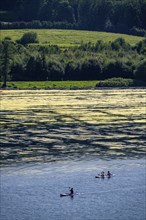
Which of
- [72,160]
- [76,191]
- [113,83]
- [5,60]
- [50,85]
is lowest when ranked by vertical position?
[76,191]

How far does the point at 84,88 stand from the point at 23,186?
113 meters

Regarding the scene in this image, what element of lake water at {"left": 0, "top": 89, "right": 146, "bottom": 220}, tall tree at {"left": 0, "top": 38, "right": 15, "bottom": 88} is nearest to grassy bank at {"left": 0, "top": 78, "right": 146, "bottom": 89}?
tall tree at {"left": 0, "top": 38, "right": 15, "bottom": 88}

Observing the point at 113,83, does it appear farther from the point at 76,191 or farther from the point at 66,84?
the point at 76,191

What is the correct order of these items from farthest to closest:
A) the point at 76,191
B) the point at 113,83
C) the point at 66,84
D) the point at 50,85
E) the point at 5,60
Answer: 1. the point at 113,83
2. the point at 66,84
3. the point at 5,60
4. the point at 50,85
5. the point at 76,191

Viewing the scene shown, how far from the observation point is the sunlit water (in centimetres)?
6750

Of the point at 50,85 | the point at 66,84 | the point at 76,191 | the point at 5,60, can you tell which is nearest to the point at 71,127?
the point at 76,191

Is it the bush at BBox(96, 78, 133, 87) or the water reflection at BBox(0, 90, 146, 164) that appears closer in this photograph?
the water reflection at BBox(0, 90, 146, 164)

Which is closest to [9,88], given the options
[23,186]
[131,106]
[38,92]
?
[38,92]

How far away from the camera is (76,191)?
7519 cm

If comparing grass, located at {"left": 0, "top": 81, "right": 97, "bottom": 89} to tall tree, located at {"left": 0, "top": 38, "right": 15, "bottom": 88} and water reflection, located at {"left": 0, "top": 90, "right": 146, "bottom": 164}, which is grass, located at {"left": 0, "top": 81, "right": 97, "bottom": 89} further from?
water reflection, located at {"left": 0, "top": 90, "right": 146, "bottom": 164}

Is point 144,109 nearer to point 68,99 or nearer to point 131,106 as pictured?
point 131,106

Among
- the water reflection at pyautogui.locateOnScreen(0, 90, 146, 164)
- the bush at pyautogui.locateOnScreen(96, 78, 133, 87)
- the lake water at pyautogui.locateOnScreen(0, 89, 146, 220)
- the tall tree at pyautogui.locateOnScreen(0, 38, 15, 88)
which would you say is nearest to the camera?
the lake water at pyautogui.locateOnScreen(0, 89, 146, 220)

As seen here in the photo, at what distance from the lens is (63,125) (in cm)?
11562

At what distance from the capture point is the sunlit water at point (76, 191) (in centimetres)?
6750
